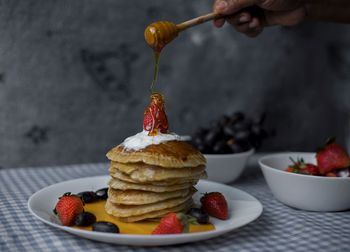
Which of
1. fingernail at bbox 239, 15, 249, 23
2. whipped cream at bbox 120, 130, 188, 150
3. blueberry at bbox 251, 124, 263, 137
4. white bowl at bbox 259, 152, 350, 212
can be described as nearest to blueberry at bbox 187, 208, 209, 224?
whipped cream at bbox 120, 130, 188, 150

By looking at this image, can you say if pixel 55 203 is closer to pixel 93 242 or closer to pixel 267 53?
pixel 93 242

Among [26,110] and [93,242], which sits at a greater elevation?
[26,110]

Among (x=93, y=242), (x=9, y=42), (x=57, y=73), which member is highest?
(x=9, y=42)

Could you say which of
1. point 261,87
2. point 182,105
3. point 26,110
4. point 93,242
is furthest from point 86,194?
point 261,87

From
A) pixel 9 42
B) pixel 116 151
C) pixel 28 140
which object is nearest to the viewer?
pixel 116 151

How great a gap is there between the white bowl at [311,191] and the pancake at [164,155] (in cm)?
33

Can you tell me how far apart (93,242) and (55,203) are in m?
0.32

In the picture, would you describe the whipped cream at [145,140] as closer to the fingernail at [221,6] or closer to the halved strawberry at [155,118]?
the halved strawberry at [155,118]

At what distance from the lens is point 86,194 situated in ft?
5.13

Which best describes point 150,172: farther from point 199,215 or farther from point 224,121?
point 224,121

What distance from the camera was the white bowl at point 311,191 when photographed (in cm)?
153

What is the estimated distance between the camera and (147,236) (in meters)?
1.15

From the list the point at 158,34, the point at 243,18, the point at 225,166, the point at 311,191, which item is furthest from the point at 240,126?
the point at 158,34

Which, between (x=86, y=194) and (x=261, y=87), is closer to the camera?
(x=86, y=194)
